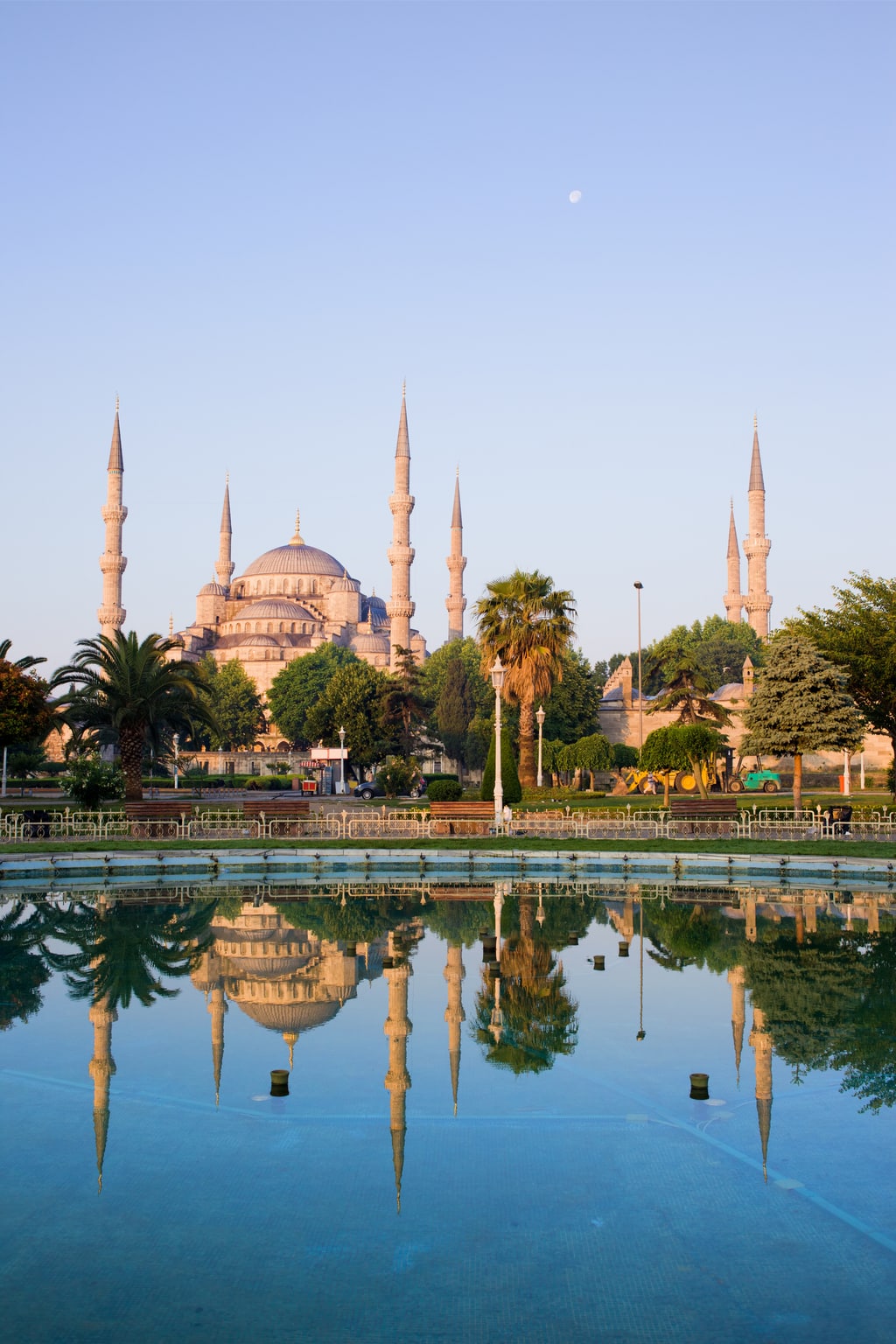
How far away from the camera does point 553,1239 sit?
5031mm

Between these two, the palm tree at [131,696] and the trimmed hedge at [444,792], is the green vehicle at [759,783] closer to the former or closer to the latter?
the trimmed hedge at [444,792]

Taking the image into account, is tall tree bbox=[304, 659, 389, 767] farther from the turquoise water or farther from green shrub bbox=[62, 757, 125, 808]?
the turquoise water

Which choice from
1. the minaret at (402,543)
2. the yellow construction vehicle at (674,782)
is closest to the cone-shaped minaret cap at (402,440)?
the minaret at (402,543)

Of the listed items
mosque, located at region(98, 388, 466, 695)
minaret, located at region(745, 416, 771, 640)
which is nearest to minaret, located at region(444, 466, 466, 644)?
mosque, located at region(98, 388, 466, 695)

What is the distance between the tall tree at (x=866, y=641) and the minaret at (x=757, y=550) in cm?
4225

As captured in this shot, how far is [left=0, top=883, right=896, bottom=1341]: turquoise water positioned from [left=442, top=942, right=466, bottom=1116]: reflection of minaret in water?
0.11 feet

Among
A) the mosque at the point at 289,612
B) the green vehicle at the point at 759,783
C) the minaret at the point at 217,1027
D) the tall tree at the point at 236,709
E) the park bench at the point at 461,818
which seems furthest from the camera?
the mosque at the point at 289,612

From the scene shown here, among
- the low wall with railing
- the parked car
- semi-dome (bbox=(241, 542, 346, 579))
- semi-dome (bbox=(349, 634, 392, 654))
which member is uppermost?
semi-dome (bbox=(241, 542, 346, 579))

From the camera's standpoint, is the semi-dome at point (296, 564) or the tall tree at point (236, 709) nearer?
the tall tree at point (236, 709)

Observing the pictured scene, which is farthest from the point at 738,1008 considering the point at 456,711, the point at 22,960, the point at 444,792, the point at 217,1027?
the point at 456,711

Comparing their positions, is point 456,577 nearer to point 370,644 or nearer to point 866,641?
point 370,644

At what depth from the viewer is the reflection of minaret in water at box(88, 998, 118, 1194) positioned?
6.34m

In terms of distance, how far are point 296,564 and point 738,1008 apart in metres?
102

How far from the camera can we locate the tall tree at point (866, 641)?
2914cm
